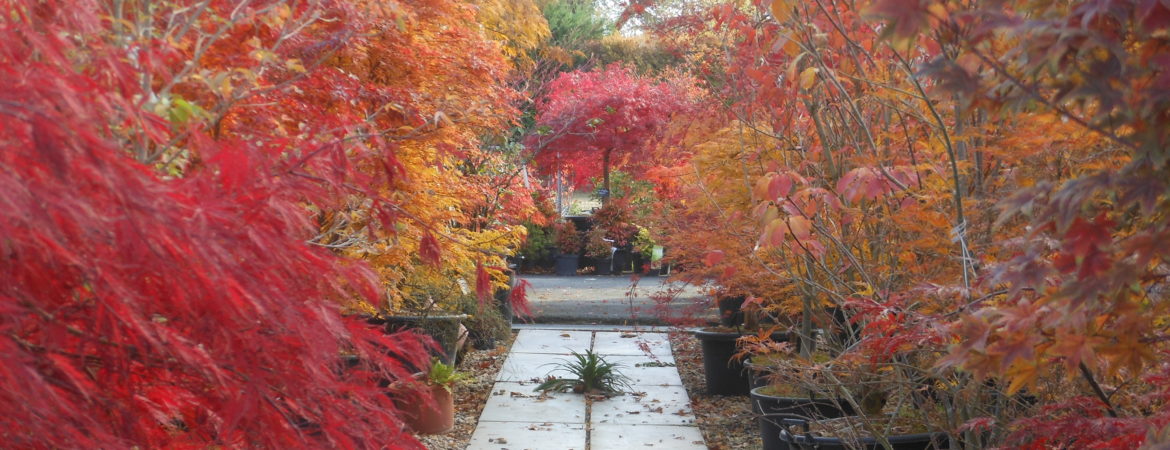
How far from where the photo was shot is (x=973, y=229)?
3062mm

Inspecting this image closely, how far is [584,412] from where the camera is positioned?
7.08m

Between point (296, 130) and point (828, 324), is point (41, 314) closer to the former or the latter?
point (296, 130)

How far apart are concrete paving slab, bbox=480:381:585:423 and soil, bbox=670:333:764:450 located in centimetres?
80

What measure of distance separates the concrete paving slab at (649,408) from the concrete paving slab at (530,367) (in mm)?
747

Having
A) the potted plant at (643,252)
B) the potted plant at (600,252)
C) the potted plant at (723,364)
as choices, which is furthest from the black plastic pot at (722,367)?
the potted plant at (600,252)

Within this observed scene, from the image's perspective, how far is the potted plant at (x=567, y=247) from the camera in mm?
16172

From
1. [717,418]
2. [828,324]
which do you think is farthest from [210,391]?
[717,418]

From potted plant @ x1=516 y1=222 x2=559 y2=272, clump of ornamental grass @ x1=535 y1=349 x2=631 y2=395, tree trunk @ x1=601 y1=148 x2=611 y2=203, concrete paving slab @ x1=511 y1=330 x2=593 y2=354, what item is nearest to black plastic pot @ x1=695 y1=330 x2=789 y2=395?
clump of ornamental grass @ x1=535 y1=349 x2=631 y2=395

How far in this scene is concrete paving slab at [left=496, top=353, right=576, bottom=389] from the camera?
8.19m

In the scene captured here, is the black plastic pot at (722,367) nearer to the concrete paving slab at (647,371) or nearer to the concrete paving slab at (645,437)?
the concrete paving slab at (647,371)

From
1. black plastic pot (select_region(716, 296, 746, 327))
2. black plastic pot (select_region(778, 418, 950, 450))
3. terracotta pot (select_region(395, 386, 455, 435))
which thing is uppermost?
black plastic pot (select_region(778, 418, 950, 450))

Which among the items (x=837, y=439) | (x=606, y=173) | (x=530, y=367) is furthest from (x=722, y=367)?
(x=606, y=173)

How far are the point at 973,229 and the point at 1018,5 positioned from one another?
1.39 m

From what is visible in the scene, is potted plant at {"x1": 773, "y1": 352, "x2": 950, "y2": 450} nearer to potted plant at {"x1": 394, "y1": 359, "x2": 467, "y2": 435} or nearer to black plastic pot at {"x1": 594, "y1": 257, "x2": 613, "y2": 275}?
potted plant at {"x1": 394, "y1": 359, "x2": 467, "y2": 435}
